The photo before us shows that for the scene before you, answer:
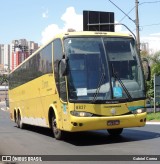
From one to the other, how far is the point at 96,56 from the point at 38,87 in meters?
4.73

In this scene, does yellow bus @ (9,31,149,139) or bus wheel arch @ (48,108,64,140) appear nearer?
yellow bus @ (9,31,149,139)

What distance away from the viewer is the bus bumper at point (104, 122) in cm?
1248

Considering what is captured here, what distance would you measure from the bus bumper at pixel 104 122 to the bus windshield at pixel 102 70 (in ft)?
1.90

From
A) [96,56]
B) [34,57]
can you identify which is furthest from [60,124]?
[34,57]

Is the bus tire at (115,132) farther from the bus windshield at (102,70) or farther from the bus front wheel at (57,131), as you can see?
the bus windshield at (102,70)

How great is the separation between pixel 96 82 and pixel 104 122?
3.99 feet

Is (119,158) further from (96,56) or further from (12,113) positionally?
(12,113)

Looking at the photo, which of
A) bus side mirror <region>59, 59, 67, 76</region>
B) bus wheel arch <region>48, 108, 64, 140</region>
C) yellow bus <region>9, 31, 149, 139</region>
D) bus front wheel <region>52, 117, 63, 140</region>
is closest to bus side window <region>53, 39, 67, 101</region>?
yellow bus <region>9, 31, 149, 139</region>

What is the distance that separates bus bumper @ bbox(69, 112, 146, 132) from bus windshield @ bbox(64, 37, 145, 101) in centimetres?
58

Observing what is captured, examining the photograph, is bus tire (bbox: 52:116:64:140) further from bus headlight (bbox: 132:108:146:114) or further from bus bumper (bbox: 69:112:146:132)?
bus headlight (bbox: 132:108:146:114)

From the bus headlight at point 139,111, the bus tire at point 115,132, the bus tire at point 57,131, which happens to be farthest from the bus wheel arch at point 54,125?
the bus headlight at point 139,111

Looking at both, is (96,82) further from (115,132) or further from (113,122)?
(115,132)

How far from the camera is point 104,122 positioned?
1268cm

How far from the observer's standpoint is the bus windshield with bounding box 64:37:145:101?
41.6 ft
